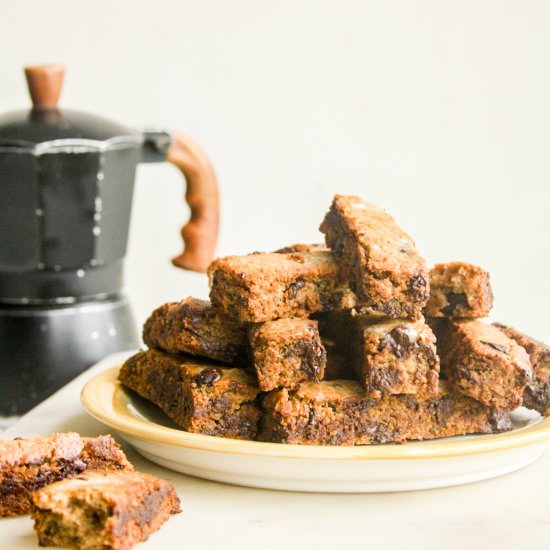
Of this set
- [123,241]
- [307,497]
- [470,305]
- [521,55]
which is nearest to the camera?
[307,497]

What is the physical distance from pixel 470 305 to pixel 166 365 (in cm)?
37

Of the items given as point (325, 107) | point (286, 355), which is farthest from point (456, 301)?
point (325, 107)

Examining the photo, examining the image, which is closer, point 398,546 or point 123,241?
point 398,546

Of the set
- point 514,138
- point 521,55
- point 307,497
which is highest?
point 521,55

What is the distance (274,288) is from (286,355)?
85 mm

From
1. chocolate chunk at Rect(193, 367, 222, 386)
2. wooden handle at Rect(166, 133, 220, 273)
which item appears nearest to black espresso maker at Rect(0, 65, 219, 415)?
wooden handle at Rect(166, 133, 220, 273)

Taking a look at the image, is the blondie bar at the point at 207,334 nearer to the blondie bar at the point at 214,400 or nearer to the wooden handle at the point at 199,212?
the blondie bar at the point at 214,400

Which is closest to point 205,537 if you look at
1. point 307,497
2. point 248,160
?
point 307,497

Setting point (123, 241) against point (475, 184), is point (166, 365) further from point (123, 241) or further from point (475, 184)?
point (475, 184)

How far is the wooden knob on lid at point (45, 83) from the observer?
1570 mm

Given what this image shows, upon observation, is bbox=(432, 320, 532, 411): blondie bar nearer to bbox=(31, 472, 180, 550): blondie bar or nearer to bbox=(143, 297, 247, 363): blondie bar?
bbox=(143, 297, 247, 363): blondie bar

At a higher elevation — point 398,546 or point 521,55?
point 521,55

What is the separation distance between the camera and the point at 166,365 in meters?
1.15

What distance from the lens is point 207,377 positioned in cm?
107
